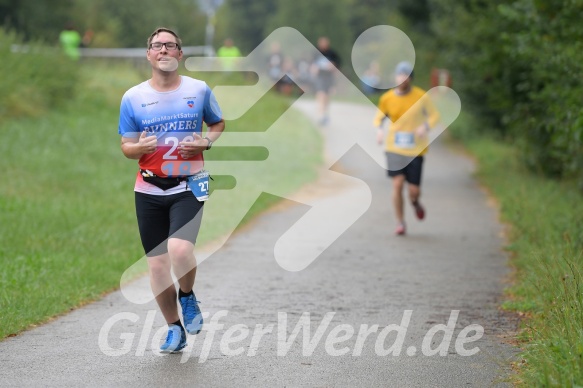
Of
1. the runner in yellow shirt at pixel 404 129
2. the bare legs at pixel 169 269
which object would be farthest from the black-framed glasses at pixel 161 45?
the runner in yellow shirt at pixel 404 129

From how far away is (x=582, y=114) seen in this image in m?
8.83

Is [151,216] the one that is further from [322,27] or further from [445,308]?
[322,27]

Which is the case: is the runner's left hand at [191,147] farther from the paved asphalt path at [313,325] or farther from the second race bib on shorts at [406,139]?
the second race bib on shorts at [406,139]

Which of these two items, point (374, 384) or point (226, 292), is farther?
point (226, 292)

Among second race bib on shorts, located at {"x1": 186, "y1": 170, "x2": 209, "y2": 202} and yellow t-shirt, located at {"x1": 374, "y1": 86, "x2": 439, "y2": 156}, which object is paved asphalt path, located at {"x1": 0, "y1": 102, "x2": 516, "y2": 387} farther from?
yellow t-shirt, located at {"x1": 374, "y1": 86, "x2": 439, "y2": 156}

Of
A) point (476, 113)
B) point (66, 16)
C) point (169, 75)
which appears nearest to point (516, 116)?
point (476, 113)

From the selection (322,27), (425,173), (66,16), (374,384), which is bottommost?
(322,27)

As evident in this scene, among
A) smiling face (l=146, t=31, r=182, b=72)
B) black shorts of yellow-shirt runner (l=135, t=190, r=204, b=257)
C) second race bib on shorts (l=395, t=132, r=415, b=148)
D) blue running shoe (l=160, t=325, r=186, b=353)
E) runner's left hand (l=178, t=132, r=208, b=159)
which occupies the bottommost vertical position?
second race bib on shorts (l=395, t=132, r=415, b=148)

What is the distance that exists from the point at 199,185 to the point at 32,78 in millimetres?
17821

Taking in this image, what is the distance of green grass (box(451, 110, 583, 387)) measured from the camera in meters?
5.91

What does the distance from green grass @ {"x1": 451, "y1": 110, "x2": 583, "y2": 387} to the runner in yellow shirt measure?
1467 millimetres

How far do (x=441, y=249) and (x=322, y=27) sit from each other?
63.5m
